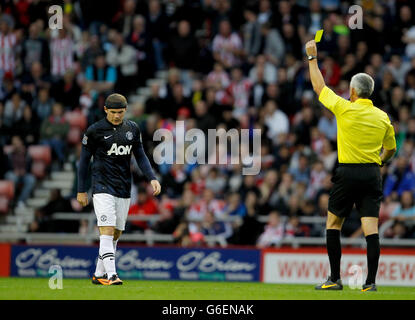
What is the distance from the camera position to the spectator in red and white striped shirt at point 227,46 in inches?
923

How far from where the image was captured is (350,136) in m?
10.9

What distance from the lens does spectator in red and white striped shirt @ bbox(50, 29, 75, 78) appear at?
23766 millimetres

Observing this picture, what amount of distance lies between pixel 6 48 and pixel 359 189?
49.1 feet

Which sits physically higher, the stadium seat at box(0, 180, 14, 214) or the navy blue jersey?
the navy blue jersey

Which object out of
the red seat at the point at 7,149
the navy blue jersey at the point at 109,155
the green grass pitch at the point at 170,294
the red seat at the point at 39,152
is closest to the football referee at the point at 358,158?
the green grass pitch at the point at 170,294

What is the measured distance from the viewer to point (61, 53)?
78.2 feet

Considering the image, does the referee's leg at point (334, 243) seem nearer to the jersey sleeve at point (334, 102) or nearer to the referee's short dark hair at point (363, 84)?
the jersey sleeve at point (334, 102)

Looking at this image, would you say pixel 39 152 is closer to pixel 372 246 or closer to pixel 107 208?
pixel 107 208

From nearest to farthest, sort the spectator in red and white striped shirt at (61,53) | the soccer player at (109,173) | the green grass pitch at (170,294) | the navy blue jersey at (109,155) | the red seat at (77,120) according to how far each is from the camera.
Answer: the green grass pitch at (170,294), the soccer player at (109,173), the navy blue jersey at (109,155), the red seat at (77,120), the spectator in red and white striped shirt at (61,53)

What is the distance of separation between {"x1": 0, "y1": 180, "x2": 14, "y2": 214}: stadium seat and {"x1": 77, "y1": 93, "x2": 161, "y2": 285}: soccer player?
379 inches

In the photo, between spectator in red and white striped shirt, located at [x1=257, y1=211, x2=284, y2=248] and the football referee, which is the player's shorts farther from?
spectator in red and white striped shirt, located at [x1=257, y1=211, x2=284, y2=248]

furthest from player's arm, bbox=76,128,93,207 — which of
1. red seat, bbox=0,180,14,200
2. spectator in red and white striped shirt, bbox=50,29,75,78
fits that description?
spectator in red and white striped shirt, bbox=50,29,75,78

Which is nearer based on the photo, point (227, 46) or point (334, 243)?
point (334, 243)

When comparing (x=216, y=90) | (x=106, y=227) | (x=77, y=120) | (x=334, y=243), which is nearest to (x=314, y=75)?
(x=334, y=243)
